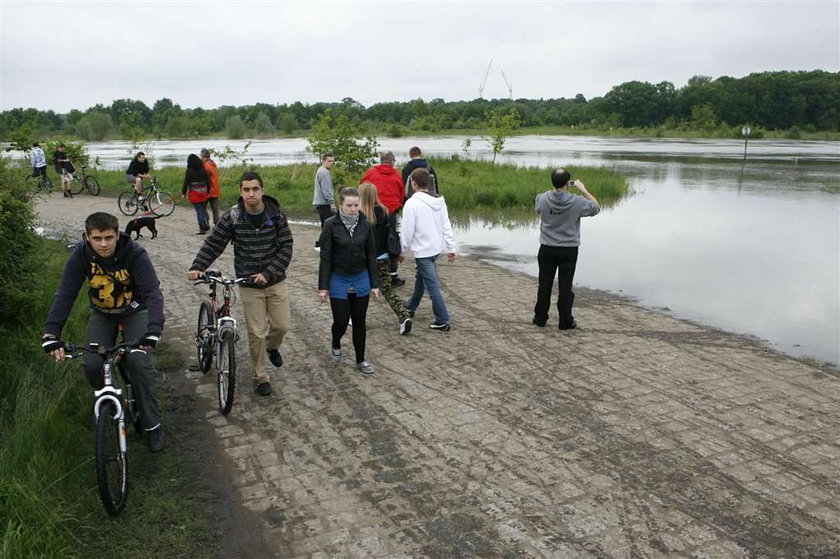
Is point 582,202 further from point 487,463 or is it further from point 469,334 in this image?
point 487,463

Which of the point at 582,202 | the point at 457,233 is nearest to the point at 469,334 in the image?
the point at 582,202

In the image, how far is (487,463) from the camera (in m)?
4.87

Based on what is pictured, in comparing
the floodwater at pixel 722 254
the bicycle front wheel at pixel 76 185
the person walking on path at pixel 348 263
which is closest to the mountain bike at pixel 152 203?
the bicycle front wheel at pixel 76 185

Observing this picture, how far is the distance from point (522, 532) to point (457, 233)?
1263 cm

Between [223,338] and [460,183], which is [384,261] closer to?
[223,338]

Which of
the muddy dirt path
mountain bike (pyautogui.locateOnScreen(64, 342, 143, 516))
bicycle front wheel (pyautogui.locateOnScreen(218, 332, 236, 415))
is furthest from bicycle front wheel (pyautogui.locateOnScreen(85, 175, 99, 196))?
mountain bike (pyautogui.locateOnScreen(64, 342, 143, 516))

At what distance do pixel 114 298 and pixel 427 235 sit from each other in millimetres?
4068

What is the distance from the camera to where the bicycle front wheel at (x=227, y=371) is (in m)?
5.64

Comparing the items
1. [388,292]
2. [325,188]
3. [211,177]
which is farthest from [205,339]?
[211,177]

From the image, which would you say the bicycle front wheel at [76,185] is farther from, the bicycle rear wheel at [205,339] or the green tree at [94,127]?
the green tree at [94,127]

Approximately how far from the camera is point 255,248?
5.98 m

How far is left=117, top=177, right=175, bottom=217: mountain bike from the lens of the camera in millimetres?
18609

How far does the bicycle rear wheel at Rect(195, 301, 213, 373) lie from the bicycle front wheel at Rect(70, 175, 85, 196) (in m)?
19.5

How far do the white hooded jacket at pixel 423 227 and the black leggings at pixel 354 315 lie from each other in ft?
5.33
